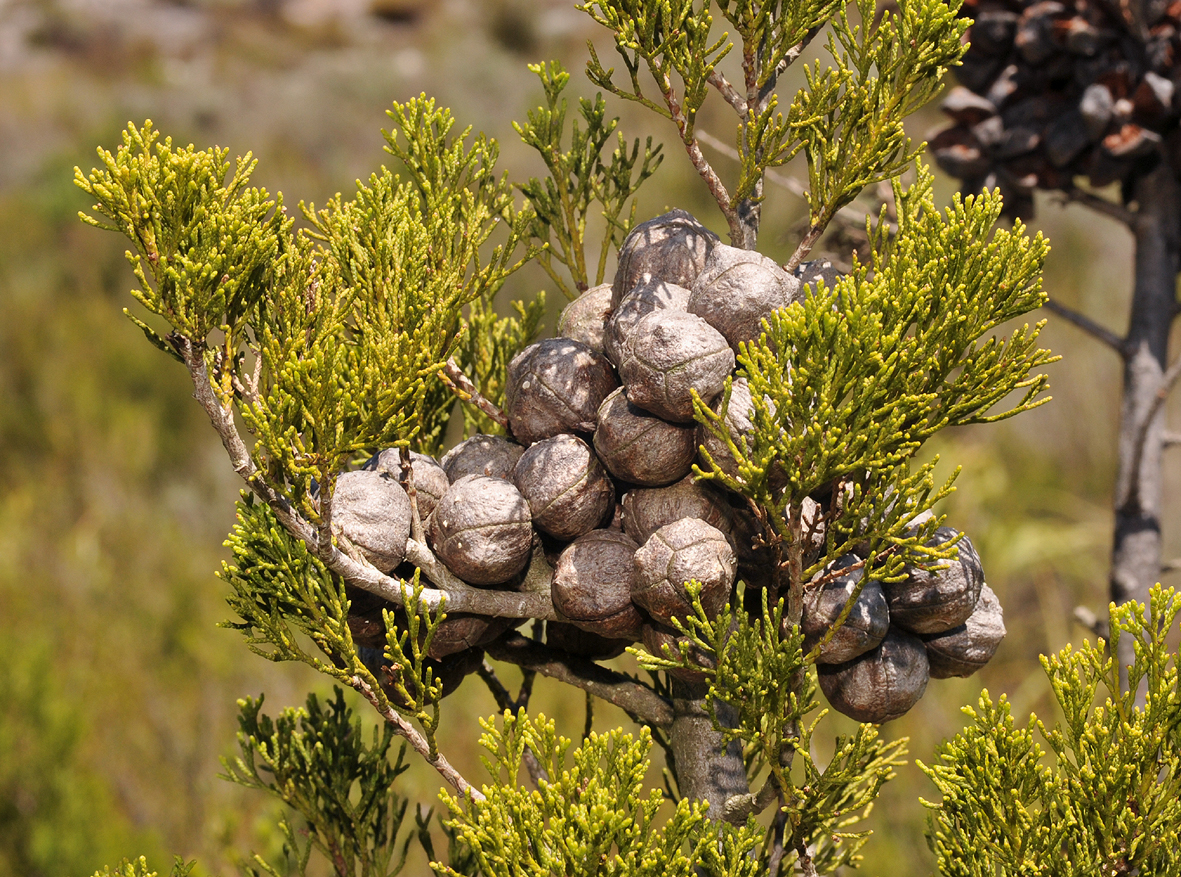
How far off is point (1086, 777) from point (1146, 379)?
4.34 feet

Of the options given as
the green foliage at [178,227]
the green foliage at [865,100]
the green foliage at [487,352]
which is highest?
the green foliage at [178,227]

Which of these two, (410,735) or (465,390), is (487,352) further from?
(410,735)

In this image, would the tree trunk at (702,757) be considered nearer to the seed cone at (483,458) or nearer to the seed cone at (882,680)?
the seed cone at (882,680)

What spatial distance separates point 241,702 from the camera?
1548mm

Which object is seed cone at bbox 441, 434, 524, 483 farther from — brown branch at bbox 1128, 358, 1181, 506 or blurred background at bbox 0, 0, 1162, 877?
brown branch at bbox 1128, 358, 1181, 506

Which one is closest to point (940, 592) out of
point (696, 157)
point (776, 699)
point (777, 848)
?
point (776, 699)

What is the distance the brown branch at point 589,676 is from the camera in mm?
1505

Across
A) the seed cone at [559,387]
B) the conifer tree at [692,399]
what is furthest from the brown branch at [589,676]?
the seed cone at [559,387]

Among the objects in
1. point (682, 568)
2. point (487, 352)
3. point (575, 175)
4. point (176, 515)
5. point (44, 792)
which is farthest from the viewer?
point (176, 515)

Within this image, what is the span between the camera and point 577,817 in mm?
1099

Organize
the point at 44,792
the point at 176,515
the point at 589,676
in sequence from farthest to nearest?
the point at 176,515 → the point at 44,792 → the point at 589,676

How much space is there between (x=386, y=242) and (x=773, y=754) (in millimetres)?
927

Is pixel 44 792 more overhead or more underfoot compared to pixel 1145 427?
more underfoot

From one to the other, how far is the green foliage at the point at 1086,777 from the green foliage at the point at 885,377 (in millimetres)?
253
